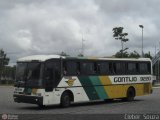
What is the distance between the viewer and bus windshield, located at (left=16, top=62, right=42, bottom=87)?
24359 mm

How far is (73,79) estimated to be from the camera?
26.0 meters

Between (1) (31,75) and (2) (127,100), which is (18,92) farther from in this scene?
(2) (127,100)

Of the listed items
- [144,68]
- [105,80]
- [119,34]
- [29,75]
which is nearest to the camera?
[29,75]

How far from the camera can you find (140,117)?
15953 millimetres

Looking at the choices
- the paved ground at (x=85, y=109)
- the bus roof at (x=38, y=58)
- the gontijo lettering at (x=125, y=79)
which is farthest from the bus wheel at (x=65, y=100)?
the gontijo lettering at (x=125, y=79)

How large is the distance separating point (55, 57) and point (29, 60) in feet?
4.68

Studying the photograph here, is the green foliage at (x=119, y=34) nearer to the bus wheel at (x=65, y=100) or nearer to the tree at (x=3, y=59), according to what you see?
the tree at (x=3, y=59)

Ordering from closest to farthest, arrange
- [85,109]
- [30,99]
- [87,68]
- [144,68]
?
[85,109], [30,99], [87,68], [144,68]

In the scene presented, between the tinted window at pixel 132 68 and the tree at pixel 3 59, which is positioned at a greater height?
the tree at pixel 3 59

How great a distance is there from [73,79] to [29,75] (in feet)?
8.88

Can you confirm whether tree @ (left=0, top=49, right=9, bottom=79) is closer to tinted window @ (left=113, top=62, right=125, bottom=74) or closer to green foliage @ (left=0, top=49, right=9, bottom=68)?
green foliage @ (left=0, top=49, right=9, bottom=68)

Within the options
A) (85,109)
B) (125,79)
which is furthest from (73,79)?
(125,79)

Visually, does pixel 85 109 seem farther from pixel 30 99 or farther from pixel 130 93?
pixel 130 93

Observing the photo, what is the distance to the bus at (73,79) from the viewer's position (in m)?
24.4
